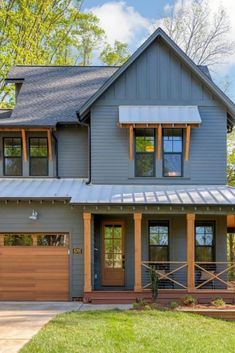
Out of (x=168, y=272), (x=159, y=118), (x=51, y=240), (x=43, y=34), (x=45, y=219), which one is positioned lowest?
(x=168, y=272)

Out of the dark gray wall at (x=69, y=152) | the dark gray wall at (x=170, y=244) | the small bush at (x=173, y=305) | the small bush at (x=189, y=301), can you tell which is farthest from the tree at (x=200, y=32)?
the small bush at (x=173, y=305)

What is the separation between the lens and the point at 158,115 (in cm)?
1441

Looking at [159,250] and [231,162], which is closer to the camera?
[159,250]

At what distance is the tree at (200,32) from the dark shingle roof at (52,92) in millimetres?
10398

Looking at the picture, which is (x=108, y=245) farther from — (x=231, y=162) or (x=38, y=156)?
(x=231, y=162)

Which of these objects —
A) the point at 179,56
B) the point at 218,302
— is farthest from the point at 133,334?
the point at 179,56

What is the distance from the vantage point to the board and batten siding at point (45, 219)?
1383 centimetres

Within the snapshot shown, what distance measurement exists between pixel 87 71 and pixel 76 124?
13.7 ft

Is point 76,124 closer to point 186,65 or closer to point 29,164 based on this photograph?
point 29,164

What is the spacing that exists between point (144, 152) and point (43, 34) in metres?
15.1

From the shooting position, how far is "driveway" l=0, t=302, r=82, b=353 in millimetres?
7945

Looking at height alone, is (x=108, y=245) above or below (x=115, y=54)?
below

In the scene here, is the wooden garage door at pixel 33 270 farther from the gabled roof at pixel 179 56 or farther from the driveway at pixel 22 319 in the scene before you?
the gabled roof at pixel 179 56

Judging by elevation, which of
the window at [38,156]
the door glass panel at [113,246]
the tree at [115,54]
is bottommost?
the door glass panel at [113,246]
